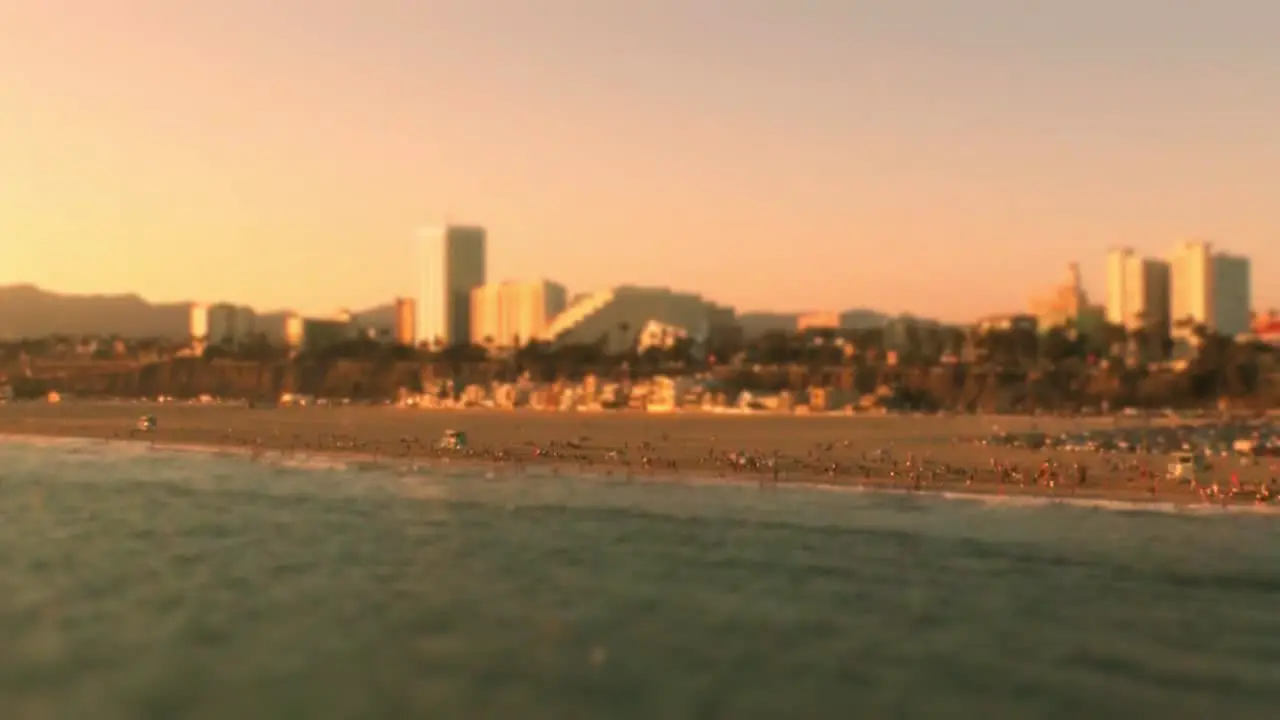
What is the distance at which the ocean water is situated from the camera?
1233 centimetres

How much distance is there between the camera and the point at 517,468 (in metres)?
34.9

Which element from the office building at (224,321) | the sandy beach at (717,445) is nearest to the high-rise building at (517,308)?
the office building at (224,321)

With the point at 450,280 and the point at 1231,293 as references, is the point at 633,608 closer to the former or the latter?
the point at 1231,293

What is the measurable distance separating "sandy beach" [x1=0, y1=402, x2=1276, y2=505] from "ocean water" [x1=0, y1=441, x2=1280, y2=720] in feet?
10.9

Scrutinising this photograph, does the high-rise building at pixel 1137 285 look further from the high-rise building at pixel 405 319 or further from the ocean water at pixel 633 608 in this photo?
the ocean water at pixel 633 608

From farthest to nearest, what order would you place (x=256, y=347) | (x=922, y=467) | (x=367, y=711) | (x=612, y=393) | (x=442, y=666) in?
(x=256, y=347)
(x=612, y=393)
(x=922, y=467)
(x=442, y=666)
(x=367, y=711)

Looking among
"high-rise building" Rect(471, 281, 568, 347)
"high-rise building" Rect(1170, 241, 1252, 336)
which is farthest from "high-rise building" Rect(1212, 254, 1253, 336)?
"high-rise building" Rect(471, 281, 568, 347)

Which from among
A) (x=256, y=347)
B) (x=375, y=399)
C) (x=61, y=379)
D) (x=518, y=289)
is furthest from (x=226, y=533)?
(x=518, y=289)

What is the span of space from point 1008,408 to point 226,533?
53063mm

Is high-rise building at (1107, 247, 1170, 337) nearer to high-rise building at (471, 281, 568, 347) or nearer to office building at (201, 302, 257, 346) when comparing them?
high-rise building at (471, 281, 568, 347)

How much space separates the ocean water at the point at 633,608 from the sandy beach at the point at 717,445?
3.32 m

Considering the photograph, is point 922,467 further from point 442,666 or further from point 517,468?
point 442,666

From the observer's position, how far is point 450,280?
16862 centimetres

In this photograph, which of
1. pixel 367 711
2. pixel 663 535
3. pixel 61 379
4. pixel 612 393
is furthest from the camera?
pixel 61 379
